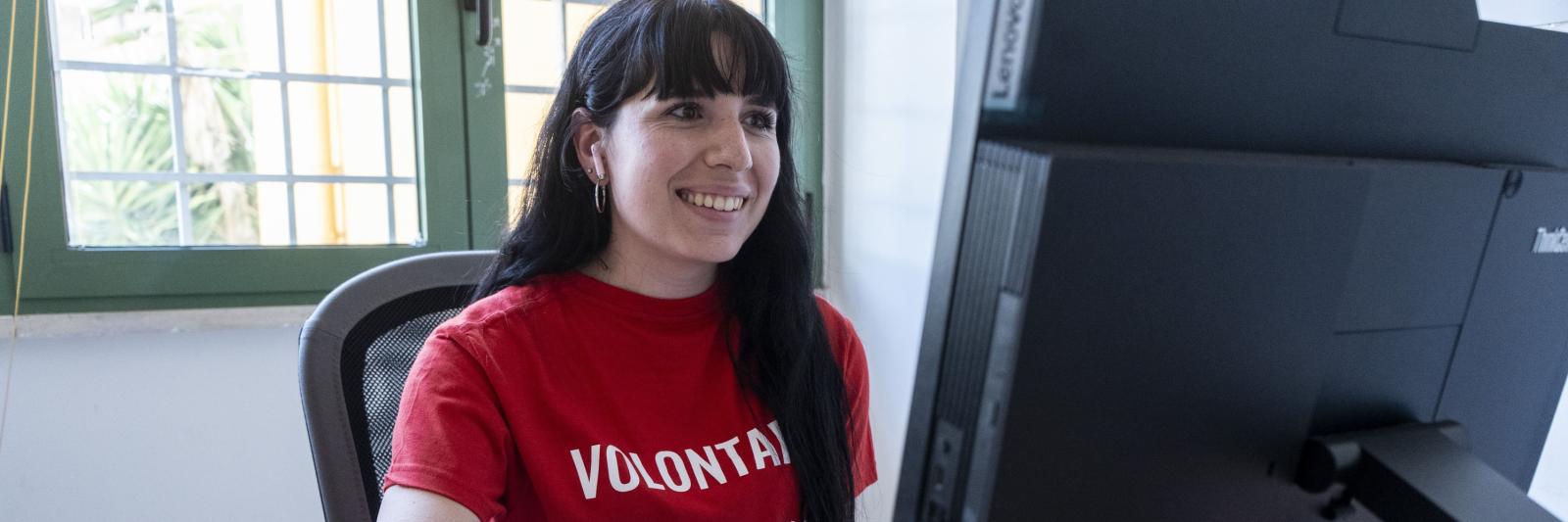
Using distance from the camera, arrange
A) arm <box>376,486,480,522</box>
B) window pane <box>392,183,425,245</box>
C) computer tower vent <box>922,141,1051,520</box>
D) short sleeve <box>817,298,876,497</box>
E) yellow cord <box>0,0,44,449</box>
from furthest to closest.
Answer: window pane <box>392,183,425,245</box>
yellow cord <box>0,0,44,449</box>
short sleeve <box>817,298,876,497</box>
arm <box>376,486,480,522</box>
computer tower vent <box>922,141,1051,520</box>

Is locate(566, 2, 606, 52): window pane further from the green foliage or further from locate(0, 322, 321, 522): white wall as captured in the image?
locate(0, 322, 321, 522): white wall

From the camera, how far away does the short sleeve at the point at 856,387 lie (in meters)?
1.08

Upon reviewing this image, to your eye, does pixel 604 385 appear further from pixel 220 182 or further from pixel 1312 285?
pixel 220 182

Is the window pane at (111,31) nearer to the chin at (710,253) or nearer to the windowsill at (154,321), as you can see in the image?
the windowsill at (154,321)

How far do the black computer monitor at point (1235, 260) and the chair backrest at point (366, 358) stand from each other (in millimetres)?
710

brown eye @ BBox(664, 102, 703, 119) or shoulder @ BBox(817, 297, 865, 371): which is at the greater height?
brown eye @ BBox(664, 102, 703, 119)

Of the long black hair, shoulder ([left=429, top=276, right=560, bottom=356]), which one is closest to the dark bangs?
the long black hair

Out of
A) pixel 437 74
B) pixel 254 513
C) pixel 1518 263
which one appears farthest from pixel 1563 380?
pixel 254 513

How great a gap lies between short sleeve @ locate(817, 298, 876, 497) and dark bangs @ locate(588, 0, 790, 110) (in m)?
0.34

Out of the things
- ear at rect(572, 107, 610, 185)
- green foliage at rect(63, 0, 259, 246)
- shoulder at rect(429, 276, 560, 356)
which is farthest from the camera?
green foliage at rect(63, 0, 259, 246)

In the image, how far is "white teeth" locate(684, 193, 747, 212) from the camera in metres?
0.90

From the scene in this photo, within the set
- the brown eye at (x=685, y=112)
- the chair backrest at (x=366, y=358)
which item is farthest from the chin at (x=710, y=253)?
the chair backrest at (x=366, y=358)

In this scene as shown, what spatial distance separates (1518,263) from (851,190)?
4.94ft

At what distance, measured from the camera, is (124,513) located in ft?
4.83
